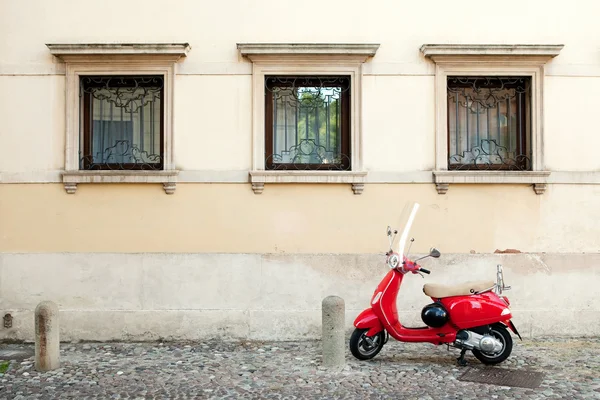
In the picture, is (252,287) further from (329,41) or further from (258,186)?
(329,41)

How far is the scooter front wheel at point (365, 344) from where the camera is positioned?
7.16 meters

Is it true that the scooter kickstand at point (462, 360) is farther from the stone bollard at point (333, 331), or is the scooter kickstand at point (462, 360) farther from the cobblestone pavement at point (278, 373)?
the stone bollard at point (333, 331)

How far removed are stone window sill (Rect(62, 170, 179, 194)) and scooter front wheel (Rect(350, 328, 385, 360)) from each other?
10.5 ft

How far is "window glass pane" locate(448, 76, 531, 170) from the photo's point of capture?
873 centimetres

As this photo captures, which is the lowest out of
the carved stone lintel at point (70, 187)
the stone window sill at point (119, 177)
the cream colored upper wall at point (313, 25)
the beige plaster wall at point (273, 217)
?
the beige plaster wall at point (273, 217)

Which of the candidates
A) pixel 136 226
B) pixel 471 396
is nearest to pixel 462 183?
pixel 471 396

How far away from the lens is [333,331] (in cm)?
686

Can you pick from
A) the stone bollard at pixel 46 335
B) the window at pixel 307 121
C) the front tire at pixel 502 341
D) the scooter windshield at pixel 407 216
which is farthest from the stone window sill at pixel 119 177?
the front tire at pixel 502 341

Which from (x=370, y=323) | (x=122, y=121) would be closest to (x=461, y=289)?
(x=370, y=323)

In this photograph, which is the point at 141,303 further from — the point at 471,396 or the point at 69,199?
the point at 471,396

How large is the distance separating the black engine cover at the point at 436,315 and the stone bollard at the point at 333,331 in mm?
965

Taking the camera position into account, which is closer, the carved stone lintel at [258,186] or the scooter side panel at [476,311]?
the scooter side panel at [476,311]

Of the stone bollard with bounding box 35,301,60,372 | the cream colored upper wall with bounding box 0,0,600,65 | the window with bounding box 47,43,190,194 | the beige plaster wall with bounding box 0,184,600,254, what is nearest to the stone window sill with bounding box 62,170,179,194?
the window with bounding box 47,43,190,194

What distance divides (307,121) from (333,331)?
3.16m
